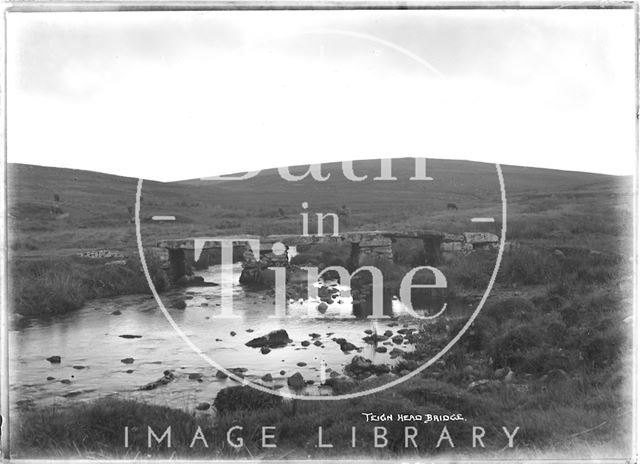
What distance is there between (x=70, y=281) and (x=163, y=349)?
1782 mm

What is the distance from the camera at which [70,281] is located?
7266 millimetres

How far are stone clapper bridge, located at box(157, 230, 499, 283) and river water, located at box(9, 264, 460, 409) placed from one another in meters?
0.61

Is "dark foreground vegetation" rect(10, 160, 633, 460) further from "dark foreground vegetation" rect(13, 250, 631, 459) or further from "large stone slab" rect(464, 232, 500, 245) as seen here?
"large stone slab" rect(464, 232, 500, 245)

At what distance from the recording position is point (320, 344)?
6.84 metres

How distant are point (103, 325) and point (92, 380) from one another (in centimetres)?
110

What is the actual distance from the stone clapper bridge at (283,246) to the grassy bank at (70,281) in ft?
1.52

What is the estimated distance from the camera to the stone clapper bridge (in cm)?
750

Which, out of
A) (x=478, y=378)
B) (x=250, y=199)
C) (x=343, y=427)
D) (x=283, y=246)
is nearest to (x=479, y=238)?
(x=478, y=378)

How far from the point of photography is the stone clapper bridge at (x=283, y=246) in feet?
24.6

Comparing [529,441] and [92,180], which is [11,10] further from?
[529,441]

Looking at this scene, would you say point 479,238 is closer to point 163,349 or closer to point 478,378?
point 478,378

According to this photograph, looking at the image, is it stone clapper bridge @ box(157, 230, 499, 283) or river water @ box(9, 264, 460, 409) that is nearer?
river water @ box(9, 264, 460, 409)

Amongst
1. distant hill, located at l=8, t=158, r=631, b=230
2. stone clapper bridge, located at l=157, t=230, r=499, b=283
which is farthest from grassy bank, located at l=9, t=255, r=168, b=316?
distant hill, located at l=8, t=158, r=631, b=230

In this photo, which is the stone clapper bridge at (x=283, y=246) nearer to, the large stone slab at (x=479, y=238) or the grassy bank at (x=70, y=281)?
the large stone slab at (x=479, y=238)
